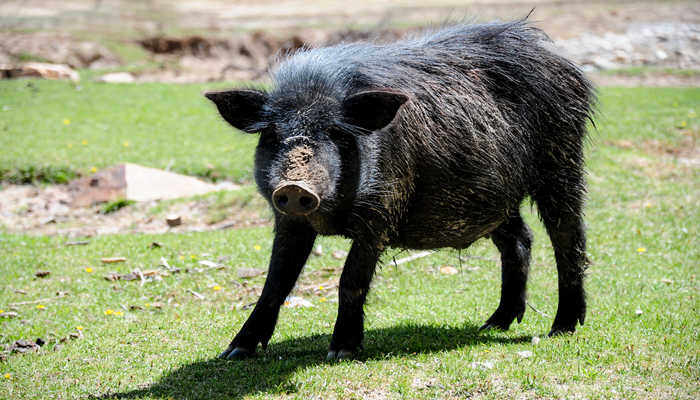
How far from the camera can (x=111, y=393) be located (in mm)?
4754

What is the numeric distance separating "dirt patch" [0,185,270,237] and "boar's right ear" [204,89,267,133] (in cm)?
489

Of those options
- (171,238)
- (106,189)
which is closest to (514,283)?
(171,238)

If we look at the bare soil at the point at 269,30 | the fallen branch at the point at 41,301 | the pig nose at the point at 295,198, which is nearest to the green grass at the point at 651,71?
the bare soil at the point at 269,30

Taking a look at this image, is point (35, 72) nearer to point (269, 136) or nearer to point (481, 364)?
point (269, 136)

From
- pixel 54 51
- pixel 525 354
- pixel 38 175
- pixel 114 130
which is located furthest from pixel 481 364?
pixel 54 51

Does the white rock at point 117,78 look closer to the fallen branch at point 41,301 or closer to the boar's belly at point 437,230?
the fallen branch at point 41,301

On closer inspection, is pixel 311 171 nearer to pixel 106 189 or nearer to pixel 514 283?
pixel 514 283

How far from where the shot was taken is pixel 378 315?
669cm

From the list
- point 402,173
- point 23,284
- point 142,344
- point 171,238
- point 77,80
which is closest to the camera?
point 402,173

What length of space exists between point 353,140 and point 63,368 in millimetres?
2656

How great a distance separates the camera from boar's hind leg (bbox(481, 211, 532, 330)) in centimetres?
625

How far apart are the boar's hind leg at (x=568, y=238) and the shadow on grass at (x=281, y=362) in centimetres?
41

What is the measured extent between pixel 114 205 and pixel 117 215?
9.4 inches

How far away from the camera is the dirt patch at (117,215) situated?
10281 millimetres
